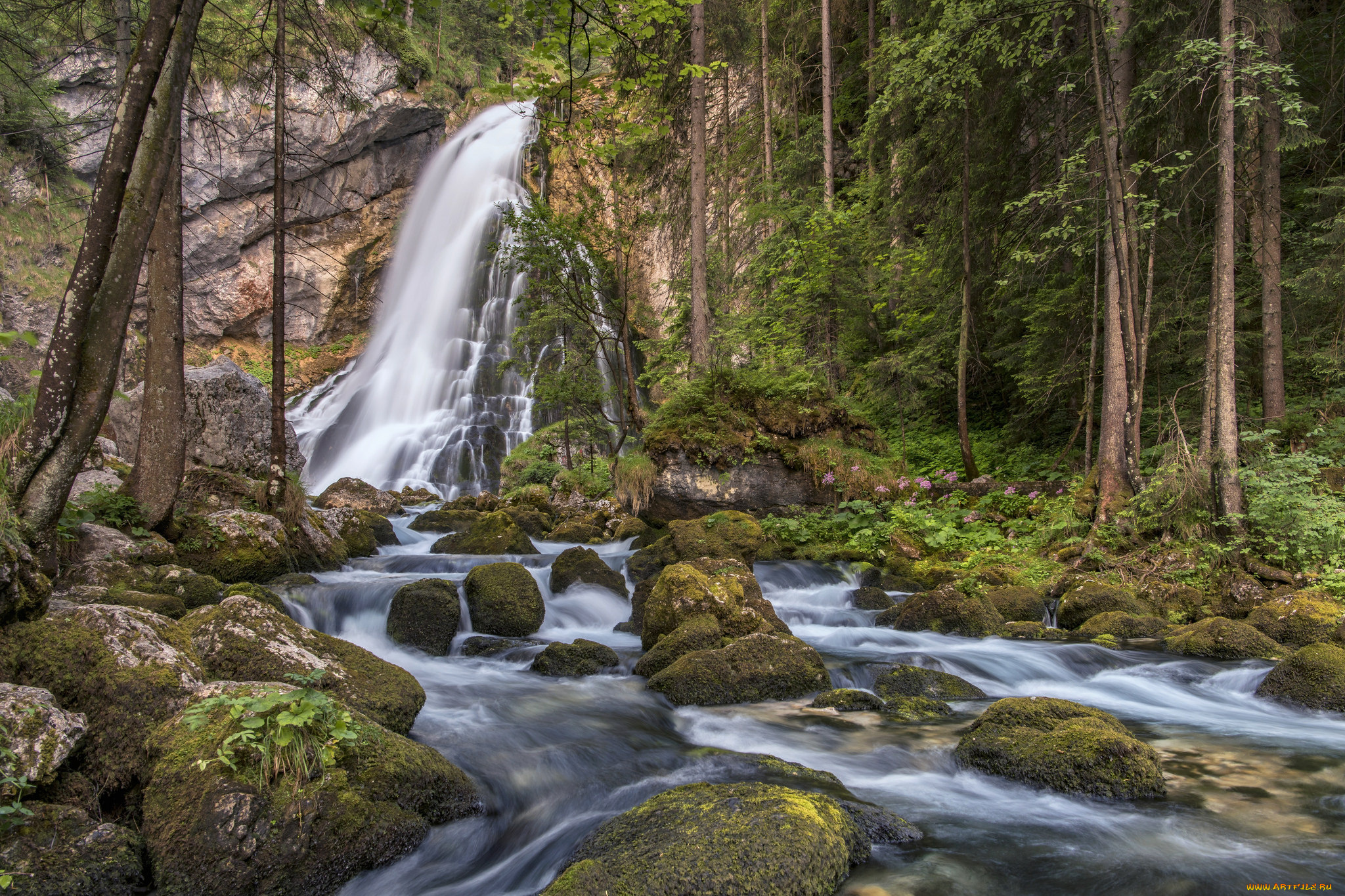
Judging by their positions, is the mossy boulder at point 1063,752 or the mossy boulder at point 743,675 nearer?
the mossy boulder at point 1063,752

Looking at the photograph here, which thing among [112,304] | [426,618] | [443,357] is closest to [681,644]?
[426,618]

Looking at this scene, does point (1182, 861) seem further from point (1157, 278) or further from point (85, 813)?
point (1157, 278)

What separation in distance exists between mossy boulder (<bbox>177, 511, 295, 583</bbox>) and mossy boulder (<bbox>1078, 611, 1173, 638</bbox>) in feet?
33.6

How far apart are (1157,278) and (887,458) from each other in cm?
554

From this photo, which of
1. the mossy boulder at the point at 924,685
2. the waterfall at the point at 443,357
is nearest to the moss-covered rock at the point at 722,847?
the mossy boulder at the point at 924,685

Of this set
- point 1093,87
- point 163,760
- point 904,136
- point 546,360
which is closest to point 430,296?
point 546,360

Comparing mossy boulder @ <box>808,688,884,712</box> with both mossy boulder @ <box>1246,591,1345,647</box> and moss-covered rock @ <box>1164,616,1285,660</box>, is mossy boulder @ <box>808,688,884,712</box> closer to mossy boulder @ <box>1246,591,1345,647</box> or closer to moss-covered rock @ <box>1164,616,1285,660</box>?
moss-covered rock @ <box>1164,616,1285,660</box>

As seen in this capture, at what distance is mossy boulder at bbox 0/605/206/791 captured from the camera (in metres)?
3.42

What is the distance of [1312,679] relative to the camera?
5.62m

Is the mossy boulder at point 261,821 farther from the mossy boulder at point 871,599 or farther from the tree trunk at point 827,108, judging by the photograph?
the tree trunk at point 827,108

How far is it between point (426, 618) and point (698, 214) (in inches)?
374

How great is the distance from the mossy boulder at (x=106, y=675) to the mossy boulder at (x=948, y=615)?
7.31 metres

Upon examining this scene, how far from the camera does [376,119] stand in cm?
3127

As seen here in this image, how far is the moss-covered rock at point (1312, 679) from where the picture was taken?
5.48 meters
